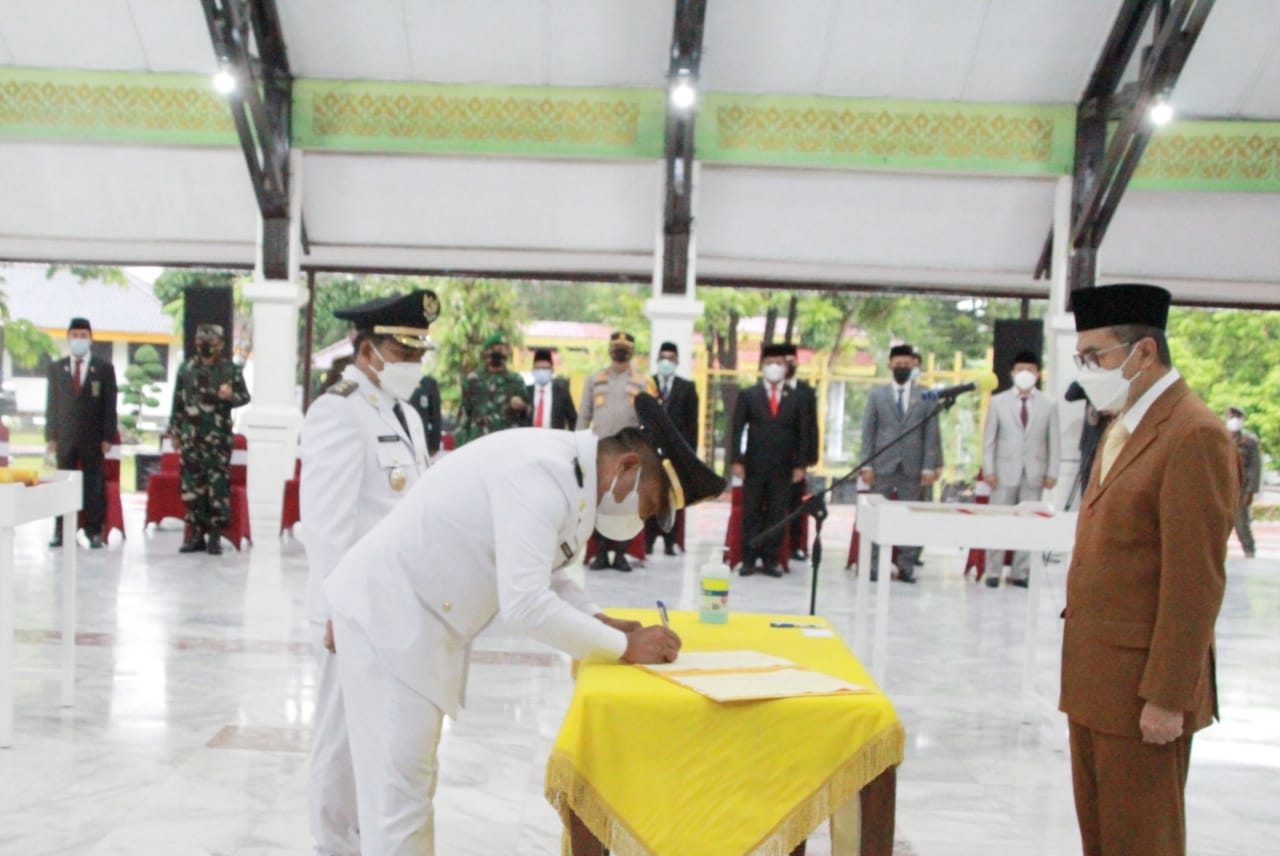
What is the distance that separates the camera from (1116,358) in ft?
7.41

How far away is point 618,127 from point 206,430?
158 inches

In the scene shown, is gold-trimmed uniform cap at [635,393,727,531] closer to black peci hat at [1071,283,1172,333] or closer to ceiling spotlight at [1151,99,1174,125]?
black peci hat at [1071,283,1172,333]

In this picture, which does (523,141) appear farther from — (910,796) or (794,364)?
(910,796)

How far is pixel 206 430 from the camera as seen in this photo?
810 centimetres

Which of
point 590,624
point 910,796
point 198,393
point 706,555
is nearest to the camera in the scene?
point 590,624

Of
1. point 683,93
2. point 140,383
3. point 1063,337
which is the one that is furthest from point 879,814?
point 140,383

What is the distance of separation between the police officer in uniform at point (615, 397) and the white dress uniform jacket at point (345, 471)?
16.5ft

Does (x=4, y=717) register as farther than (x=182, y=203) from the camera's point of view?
No

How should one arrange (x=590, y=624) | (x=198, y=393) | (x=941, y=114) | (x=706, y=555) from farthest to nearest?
(x=941, y=114)
(x=706, y=555)
(x=198, y=393)
(x=590, y=624)

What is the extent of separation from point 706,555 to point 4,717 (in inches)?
229

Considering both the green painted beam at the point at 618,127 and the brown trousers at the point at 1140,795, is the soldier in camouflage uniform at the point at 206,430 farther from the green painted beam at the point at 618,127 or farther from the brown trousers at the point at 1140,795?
the brown trousers at the point at 1140,795

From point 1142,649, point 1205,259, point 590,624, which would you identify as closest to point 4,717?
point 590,624

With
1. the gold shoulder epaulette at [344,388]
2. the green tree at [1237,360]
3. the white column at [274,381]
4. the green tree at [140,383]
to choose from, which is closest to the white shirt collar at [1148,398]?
the gold shoulder epaulette at [344,388]

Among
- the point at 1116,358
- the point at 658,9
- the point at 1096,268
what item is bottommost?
the point at 1116,358
